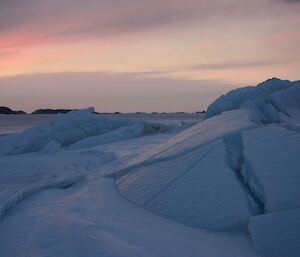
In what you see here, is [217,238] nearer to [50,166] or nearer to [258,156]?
[258,156]

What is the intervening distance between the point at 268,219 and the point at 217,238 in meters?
0.53

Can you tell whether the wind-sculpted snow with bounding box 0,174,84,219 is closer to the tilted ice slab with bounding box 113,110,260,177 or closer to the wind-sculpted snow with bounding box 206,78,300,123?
the tilted ice slab with bounding box 113,110,260,177

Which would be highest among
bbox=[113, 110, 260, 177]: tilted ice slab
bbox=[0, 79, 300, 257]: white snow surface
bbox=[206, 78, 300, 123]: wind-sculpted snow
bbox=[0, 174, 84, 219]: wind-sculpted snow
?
bbox=[206, 78, 300, 123]: wind-sculpted snow

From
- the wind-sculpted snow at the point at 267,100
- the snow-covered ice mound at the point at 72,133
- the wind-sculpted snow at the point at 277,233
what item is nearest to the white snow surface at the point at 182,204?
the wind-sculpted snow at the point at 277,233

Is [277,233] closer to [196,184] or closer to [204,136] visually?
[196,184]

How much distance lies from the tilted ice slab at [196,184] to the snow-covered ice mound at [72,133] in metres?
8.36

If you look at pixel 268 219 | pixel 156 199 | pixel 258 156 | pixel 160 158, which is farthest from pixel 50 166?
pixel 268 219

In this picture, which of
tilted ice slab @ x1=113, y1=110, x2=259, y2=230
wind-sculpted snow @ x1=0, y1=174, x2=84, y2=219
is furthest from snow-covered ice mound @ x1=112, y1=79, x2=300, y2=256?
wind-sculpted snow @ x1=0, y1=174, x2=84, y2=219

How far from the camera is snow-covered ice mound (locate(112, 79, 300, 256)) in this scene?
404 centimetres

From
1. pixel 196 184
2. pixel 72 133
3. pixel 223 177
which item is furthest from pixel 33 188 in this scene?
pixel 72 133

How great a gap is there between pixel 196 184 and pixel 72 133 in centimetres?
1227

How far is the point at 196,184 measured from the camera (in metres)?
4.74

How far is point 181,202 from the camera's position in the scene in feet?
15.1

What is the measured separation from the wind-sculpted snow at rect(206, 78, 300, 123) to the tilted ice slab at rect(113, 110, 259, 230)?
18.3 ft
